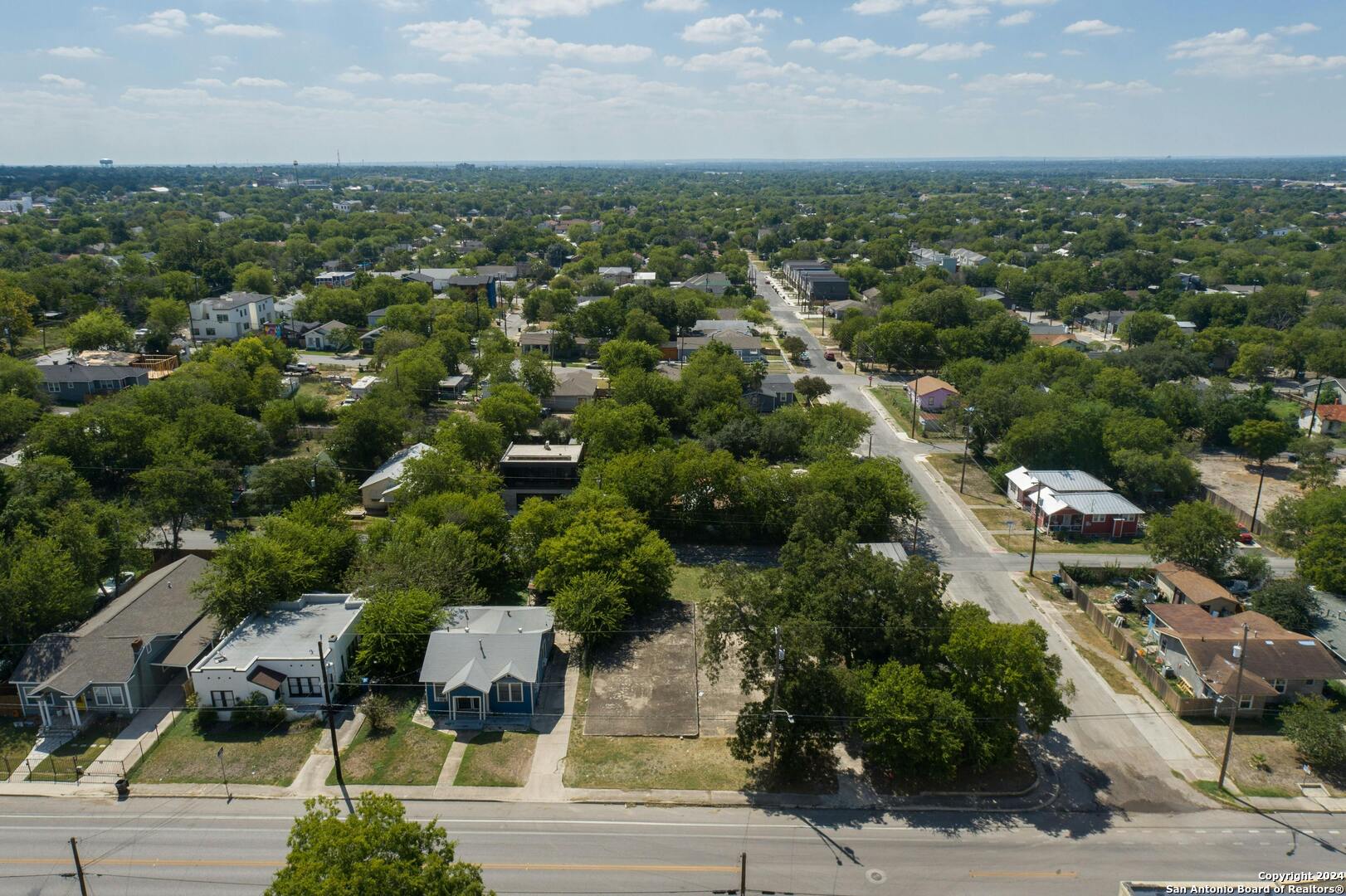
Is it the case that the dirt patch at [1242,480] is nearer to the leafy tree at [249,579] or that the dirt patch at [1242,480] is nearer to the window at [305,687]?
the window at [305,687]

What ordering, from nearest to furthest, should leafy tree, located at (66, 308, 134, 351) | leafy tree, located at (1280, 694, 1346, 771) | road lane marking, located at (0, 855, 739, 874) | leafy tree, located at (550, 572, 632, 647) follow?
1. road lane marking, located at (0, 855, 739, 874)
2. leafy tree, located at (1280, 694, 1346, 771)
3. leafy tree, located at (550, 572, 632, 647)
4. leafy tree, located at (66, 308, 134, 351)

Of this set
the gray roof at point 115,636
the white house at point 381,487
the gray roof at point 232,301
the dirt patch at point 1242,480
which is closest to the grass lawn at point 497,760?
the gray roof at point 115,636

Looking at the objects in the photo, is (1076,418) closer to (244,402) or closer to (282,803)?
(282,803)

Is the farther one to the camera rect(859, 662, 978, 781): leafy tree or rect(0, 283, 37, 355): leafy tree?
rect(0, 283, 37, 355): leafy tree

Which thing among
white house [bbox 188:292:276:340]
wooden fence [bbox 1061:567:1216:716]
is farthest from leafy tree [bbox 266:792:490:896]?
white house [bbox 188:292:276:340]

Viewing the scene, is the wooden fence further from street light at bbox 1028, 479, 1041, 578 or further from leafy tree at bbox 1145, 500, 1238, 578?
leafy tree at bbox 1145, 500, 1238, 578

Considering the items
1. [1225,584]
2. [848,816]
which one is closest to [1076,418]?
[1225,584]

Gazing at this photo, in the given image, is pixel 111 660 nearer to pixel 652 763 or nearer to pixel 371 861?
pixel 371 861

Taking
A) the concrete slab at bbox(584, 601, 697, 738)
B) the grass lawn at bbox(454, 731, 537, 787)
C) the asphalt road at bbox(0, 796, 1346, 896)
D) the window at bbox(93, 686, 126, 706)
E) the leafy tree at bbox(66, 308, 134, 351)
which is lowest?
the asphalt road at bbox(0, 796, 1346, 896)
